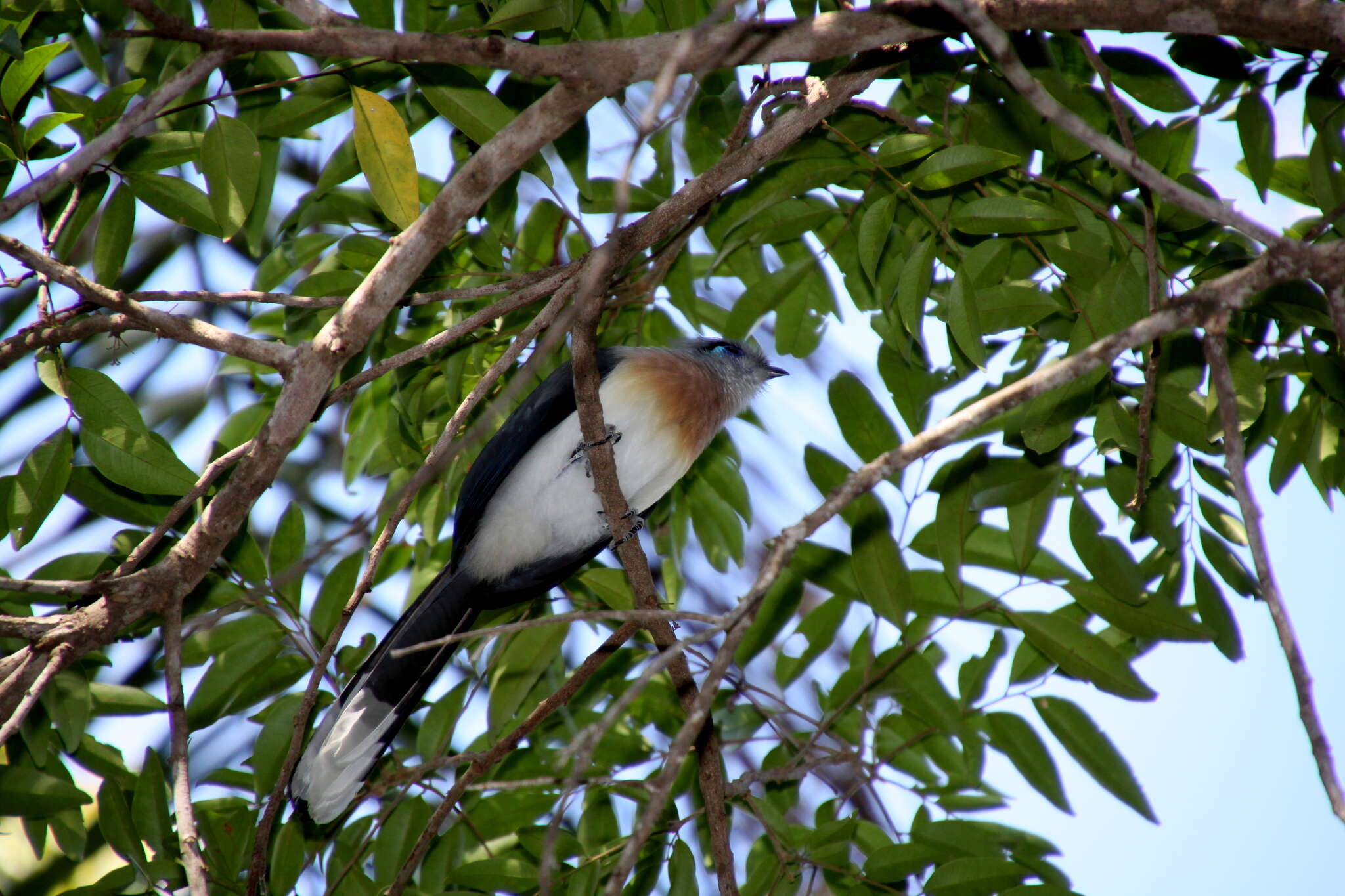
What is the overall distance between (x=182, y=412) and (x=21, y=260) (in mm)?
1793

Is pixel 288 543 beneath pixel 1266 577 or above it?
above

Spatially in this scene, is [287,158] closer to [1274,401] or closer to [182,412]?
[182,412]

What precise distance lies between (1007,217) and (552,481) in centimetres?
192

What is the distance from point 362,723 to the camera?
3176 millimetres

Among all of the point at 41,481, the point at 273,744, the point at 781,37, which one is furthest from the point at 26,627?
the point at 781,37

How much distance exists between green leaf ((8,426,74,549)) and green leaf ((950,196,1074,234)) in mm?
2464

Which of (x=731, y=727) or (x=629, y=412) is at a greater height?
(x=629, y=412)

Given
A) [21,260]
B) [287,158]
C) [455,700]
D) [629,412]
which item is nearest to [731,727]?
[455,700]

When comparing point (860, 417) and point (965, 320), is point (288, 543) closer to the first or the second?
point (860, 417)

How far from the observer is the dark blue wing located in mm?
3615

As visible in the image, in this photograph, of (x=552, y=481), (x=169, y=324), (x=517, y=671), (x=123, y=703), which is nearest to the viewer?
(x=169, y=324)

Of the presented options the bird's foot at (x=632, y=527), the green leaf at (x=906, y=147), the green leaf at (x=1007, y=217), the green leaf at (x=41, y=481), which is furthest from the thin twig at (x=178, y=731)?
the green leaf at (x=1007, y=217)

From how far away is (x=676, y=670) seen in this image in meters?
2.88

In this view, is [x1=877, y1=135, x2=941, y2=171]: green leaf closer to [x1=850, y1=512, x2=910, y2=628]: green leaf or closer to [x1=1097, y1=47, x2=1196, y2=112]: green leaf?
[x1=1097, y1=47, x2=1196, y2=112]: green leaf
